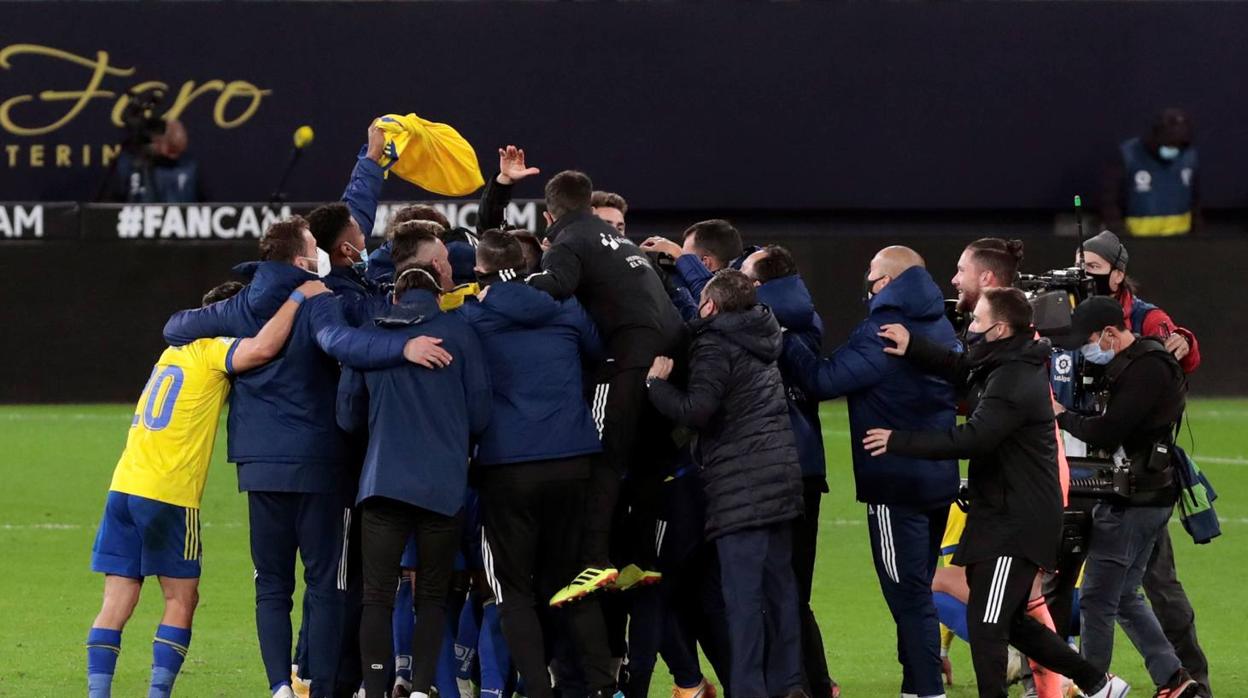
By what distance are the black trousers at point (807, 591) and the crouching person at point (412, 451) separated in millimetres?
1412

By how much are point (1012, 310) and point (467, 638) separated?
8.32ft

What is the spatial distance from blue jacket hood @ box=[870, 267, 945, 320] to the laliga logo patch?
70 cm

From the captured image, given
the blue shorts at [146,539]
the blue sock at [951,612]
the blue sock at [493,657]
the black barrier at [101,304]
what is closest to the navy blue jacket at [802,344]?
the blue sock at [951,612]

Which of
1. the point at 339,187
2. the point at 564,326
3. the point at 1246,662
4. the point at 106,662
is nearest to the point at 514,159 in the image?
the point at 564,326

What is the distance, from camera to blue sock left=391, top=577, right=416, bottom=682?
318 inches

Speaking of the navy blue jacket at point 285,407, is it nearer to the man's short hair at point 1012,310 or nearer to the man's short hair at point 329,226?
the man's short hair at point 329,226

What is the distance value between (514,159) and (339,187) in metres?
11.2

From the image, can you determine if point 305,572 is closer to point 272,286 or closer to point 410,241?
point 272,286

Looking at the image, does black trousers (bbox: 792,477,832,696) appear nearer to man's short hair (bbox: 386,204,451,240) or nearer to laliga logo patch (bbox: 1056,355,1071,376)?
laliga logo patch (bbox: 1056,355,1071,376)

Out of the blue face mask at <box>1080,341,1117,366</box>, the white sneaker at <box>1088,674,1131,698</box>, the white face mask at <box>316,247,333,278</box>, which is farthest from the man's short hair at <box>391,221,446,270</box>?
the white sneaker at <box>1088,674,1131,698</box>

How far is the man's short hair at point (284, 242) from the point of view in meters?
7.68

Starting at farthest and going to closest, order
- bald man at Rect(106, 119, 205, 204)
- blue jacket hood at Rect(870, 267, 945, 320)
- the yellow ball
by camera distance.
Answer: bald man at Rect(106, 119, 205, 204), the yellow ball, blue jacket hood at Rect(870, 267, 945, 320)

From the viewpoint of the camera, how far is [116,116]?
1928 cm

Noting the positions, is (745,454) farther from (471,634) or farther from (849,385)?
(471,634)
